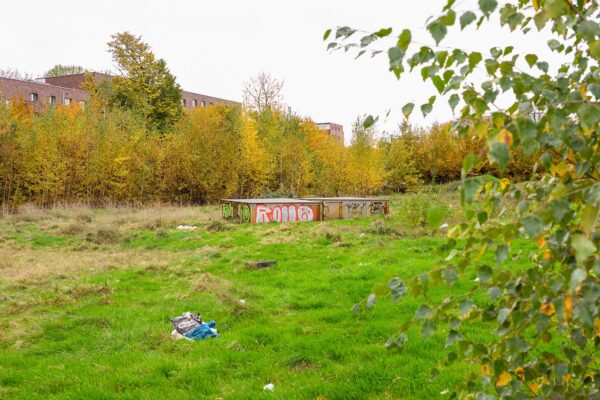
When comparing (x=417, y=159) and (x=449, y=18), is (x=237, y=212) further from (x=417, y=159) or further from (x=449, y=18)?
(x=417, y=159)

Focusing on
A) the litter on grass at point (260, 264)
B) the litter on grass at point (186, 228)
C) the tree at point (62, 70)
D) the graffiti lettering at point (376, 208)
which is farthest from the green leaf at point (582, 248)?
the tree at point (62, 70)

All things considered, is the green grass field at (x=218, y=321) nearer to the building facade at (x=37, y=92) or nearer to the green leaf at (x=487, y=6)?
the green leaf at (x=487, y=6)

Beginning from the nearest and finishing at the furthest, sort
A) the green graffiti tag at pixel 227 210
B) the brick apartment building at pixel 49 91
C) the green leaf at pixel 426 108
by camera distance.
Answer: the green leaf at pixel 426 108, the green graffiti tag at pixel 227 210, the brick apartment building at pixel 49 91

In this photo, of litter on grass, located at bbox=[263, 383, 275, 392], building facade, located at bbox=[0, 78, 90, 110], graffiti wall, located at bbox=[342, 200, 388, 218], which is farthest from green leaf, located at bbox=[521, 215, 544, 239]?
building facade, located at bbox=[0, 78, 90, 110]

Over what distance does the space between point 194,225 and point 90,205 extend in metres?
12.2

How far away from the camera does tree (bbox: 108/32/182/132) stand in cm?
4219

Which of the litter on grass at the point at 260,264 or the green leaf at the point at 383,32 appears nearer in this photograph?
the green leaf at the point at 383,32

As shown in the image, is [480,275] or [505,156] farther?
[480,275]

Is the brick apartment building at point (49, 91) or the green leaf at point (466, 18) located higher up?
the brick apartment building at point (49, 91)

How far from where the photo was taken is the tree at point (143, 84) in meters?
42.2

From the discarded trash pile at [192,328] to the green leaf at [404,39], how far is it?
5.84 m

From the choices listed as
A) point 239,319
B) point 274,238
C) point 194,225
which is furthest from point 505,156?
point 194,225

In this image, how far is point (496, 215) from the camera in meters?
2.47

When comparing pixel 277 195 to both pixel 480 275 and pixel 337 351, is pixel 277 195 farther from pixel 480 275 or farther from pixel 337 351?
pixel 480 275
